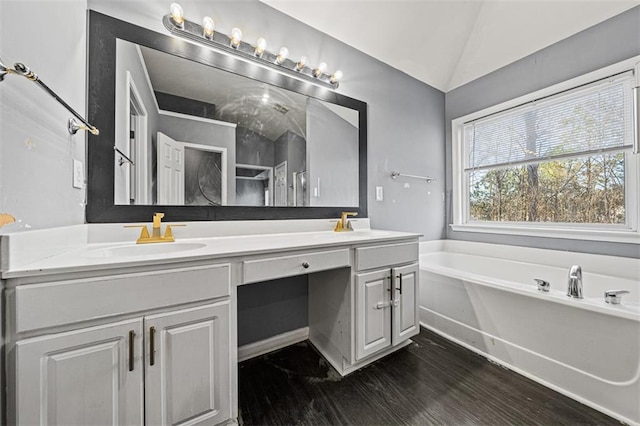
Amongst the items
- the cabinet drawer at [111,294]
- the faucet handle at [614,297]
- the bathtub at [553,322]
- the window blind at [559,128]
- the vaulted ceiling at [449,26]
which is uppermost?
the vaulted ceiling at [449,26]

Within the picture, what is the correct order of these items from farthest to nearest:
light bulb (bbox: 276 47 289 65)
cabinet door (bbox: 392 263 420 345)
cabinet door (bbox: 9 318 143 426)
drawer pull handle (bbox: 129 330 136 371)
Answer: light bulb (bbox: 276 47 289 65)
cabinet door (bbox: 392 263 420 345)
drawer pull handle (bbox: 129 330 136 371)
cabinet door (bbox: 9 318 143 426)

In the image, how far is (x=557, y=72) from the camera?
203cm

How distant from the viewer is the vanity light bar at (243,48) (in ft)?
4.51

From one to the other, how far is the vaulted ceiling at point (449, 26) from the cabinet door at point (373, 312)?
1914 mm

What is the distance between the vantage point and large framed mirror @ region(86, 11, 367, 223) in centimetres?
124

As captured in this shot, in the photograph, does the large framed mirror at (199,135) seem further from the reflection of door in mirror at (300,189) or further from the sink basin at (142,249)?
the sink basin at (142,249)

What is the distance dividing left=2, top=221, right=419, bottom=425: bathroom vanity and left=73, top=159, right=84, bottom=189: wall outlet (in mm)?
201

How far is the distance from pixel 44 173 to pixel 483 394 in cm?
219

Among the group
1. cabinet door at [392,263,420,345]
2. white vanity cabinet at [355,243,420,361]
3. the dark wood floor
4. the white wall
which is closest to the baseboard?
the dark wood floor

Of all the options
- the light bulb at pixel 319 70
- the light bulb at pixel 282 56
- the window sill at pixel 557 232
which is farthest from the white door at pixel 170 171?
the window sill at pixel 557 232

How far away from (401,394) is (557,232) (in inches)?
73.4

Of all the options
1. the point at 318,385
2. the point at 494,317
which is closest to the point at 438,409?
the point at 318,385

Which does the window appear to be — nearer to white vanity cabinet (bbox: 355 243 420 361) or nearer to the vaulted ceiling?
the vaulted ceiling

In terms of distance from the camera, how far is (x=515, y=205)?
7.86ft
